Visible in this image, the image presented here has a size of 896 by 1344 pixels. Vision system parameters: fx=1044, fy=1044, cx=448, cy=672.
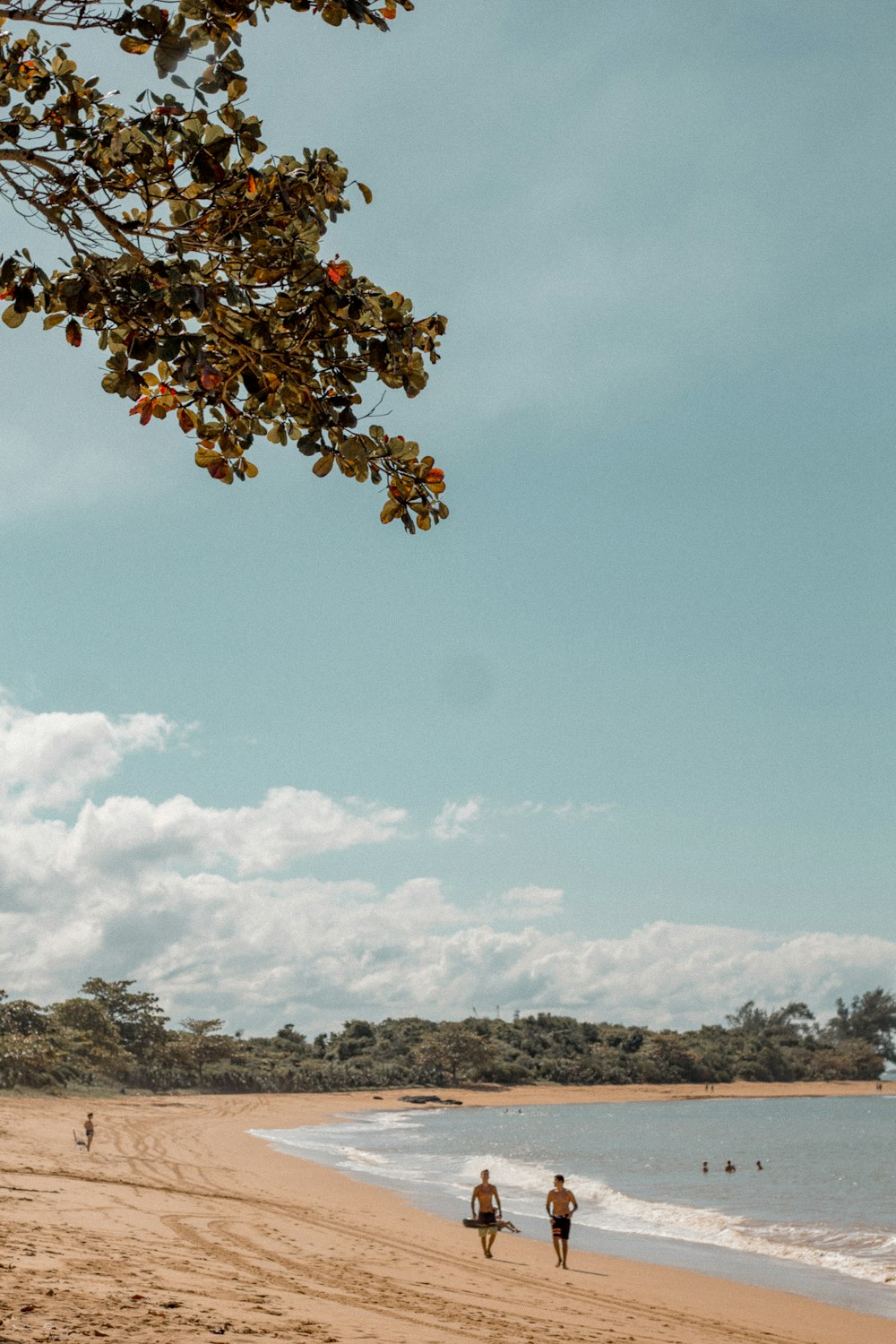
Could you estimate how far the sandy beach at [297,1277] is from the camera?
7.71m

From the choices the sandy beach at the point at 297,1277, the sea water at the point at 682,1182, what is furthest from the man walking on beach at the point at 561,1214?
the sea water at the point at 682,1182

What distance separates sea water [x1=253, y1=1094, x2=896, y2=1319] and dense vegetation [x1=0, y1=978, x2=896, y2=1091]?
51.5ft

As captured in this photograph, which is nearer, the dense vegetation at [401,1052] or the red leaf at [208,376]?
the red leaf at [208,376]

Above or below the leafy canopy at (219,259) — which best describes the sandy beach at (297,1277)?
below

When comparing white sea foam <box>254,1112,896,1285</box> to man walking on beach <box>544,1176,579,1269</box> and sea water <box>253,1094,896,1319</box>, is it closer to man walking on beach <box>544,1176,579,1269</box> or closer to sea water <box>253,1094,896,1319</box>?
sea water <box>253,1094,896,1319</box>

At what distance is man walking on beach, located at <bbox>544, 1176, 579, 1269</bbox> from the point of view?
15.5 metres

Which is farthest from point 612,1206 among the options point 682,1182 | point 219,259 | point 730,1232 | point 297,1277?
point 219,259

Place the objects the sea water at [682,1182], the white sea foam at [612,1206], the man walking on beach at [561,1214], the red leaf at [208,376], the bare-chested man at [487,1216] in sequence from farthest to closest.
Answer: the white sea foam at [612,1206] → the sea water at [682,1182] → the bare-chested man at [487,1216] → the man walking on beach at [561,1214] → the red leaf at [208,376]

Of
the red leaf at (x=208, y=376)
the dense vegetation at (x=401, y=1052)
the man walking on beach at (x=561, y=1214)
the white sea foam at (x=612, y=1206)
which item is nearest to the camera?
the red leaf at (x=208, y=376)

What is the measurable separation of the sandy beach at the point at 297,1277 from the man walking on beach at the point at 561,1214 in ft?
1.48

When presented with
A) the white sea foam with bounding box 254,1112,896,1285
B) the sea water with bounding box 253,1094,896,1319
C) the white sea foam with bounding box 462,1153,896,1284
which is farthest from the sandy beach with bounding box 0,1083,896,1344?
the white sea foam with bounding box 462,1153,896,1284

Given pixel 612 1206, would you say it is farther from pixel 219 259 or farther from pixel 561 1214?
pixel 219 259

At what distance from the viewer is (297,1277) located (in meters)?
11.1

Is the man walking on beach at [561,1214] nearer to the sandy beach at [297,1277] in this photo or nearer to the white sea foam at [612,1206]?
the sandy beach at [297,1277]
